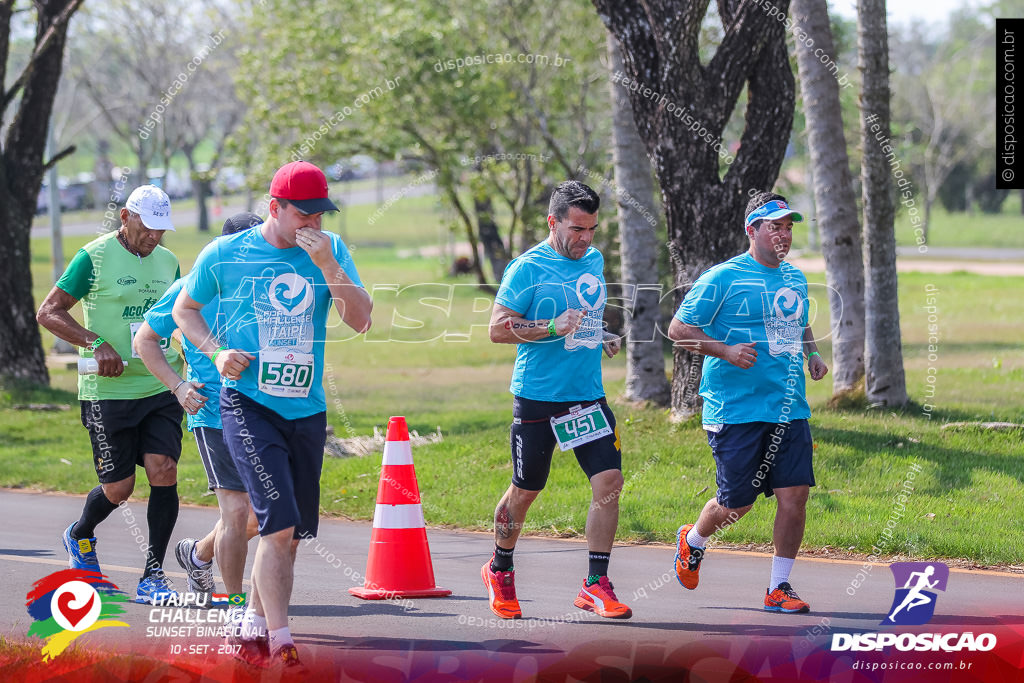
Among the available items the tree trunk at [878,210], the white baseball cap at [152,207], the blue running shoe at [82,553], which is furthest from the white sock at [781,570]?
the tree trunk at [878,210]

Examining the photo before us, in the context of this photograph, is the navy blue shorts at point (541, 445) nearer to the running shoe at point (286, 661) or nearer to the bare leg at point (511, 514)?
the bare leg at point (511, 514)

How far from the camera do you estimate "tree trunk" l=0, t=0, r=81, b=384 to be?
1609cm

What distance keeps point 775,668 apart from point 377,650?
1.81m

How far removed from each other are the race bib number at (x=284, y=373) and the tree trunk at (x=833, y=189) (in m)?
8.17

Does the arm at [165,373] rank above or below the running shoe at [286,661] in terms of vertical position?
above

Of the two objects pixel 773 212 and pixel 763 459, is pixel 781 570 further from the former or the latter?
pixel 773 212

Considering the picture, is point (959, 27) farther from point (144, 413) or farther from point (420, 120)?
point (144, 413)

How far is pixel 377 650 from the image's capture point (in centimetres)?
577

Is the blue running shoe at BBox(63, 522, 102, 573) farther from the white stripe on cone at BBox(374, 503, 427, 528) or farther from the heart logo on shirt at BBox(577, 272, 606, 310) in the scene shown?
the heart logo on shirt at BBox(577, 272, 606, 310)

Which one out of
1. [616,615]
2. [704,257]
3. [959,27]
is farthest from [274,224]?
[959,27]

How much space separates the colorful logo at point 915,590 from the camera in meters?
6.27

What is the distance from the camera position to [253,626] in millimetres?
5277

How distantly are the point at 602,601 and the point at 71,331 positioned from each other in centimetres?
317

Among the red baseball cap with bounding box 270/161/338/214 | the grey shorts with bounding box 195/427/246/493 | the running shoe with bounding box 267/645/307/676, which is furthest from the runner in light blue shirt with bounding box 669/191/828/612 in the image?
the running shoe with bounding box 267/645/307/676
